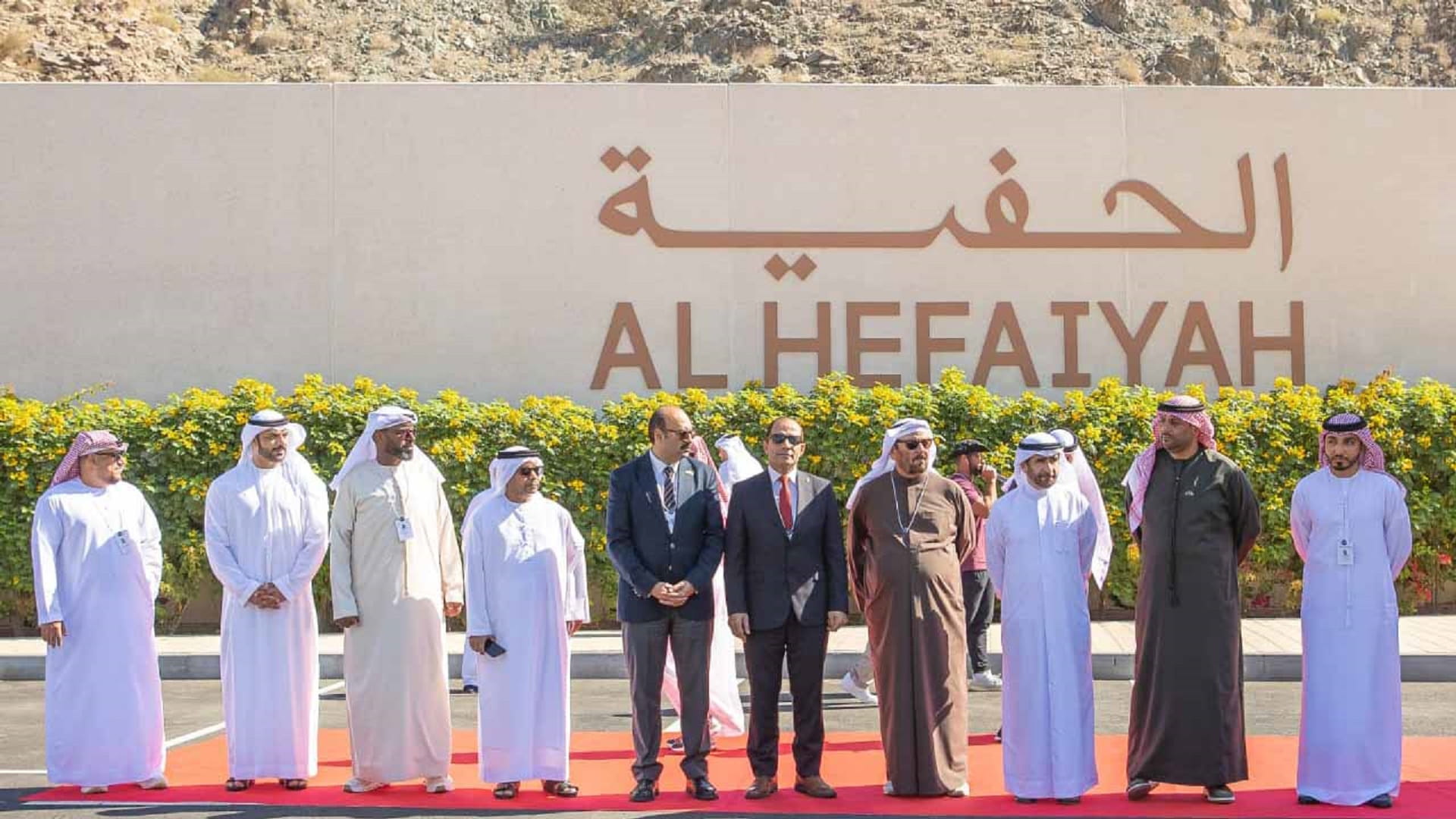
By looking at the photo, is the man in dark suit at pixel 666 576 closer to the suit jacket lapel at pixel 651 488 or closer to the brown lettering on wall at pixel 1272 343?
the suit jacket lapel at pixel 651 488

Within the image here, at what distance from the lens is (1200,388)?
14086 mm

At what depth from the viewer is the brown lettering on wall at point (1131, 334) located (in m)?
14.9

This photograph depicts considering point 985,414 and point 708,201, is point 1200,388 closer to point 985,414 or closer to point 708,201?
point 985,414

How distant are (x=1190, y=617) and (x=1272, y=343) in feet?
27.9

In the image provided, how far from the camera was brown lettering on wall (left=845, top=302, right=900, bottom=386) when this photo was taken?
14742 mm

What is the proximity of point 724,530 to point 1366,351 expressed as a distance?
9.54 m

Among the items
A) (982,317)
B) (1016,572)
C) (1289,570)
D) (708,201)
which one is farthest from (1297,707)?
(708,201)

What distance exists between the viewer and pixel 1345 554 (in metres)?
7.16

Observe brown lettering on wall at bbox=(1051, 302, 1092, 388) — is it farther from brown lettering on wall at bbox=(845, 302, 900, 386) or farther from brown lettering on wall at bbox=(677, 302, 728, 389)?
brown lettering on wall at bbox=(677, 302, 728, 389)

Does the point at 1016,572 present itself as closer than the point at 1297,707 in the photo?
Yes

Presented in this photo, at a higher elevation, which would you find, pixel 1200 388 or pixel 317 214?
pixel 317 214

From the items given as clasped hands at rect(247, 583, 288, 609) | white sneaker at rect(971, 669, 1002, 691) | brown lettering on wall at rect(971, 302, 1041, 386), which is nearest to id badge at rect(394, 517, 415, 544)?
clasped hands at rect(247, 583, 288, 609)

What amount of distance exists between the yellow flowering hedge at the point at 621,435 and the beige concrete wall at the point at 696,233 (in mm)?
880

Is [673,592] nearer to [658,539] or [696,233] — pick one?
[658,539]
